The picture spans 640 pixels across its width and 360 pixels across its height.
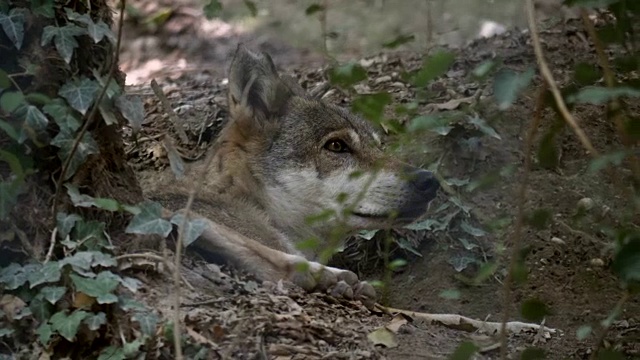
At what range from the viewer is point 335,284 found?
14.5 ft

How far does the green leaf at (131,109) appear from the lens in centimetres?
371

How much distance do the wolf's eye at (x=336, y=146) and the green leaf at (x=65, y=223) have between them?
2352 mm

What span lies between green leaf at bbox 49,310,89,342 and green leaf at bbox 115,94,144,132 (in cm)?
85

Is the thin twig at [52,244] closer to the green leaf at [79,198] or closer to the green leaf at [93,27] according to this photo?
the green leaf at [79,198]

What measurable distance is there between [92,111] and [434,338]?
1800 mm

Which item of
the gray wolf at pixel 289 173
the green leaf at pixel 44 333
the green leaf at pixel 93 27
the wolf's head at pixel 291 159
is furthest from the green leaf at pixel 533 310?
the wolf's head at pixel 291 159

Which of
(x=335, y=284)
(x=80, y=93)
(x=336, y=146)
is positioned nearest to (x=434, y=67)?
(x=80, y=93)

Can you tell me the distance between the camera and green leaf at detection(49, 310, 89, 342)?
3.17m

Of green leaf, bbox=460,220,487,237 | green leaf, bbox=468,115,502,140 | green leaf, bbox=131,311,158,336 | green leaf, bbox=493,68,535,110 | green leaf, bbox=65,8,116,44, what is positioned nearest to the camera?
green leaf, bbox=493,68,535,110

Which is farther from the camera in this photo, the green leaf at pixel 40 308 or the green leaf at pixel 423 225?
the green leaf at pixel 423 225

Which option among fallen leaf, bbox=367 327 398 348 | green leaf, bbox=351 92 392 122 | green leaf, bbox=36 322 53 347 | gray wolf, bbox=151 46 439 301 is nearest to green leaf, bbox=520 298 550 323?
green leaf, bbox=351 92 392 122

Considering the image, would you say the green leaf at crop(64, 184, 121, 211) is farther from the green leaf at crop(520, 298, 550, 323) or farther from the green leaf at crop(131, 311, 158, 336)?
the green leaf at crop(520, 298, 550, 323)

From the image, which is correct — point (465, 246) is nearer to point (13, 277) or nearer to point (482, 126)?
point (482, 126)

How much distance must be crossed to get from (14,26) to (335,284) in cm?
185
